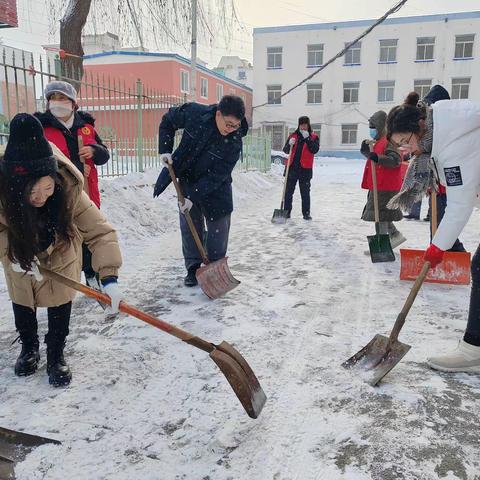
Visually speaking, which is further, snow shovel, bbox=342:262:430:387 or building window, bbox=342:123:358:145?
building window, bbox=342:123:358:145

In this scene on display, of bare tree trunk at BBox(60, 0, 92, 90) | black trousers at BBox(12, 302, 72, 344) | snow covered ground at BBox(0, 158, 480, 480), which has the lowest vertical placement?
snow covered ground at BBox(0, 158, 480, 480)

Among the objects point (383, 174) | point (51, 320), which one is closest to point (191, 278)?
point (51, 320)

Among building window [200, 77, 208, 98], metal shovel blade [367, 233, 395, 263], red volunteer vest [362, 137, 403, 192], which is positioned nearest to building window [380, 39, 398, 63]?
building window [200, 77, 208, 98]

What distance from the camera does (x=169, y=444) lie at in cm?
185

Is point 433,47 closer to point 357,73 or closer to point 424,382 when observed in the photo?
point 357,73

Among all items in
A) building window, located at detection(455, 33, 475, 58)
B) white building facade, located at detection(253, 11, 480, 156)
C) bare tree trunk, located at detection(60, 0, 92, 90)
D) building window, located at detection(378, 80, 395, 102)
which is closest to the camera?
bare tree trunk, located at detection(60, 0, 92, 90)

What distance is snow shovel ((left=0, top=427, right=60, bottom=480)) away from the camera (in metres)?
1.71

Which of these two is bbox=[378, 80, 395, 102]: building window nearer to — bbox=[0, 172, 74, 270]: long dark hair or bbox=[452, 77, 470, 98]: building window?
bbox=[452, 77, 470, 98]: building window

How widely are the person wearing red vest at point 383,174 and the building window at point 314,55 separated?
28.5 metres

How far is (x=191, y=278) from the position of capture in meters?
3.93

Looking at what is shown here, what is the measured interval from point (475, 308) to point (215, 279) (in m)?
1.95

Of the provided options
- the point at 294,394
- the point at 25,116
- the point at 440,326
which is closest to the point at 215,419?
the point at 294,394

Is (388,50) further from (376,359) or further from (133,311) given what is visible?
(133,311)

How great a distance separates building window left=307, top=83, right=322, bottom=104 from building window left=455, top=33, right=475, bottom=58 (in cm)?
915
